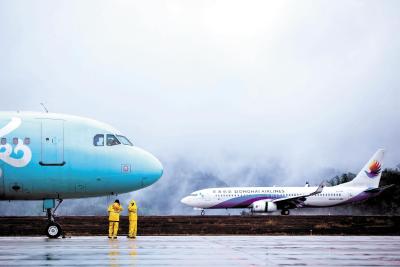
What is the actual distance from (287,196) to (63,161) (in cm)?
5790

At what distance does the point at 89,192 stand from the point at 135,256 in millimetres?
8567

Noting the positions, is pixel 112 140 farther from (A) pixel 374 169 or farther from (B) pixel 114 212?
(A) pixel 374 169

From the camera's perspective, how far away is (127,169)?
77.6ft

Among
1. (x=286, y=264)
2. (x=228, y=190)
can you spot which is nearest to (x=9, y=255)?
(x=286, y=264)

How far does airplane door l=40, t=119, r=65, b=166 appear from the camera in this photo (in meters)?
23.1

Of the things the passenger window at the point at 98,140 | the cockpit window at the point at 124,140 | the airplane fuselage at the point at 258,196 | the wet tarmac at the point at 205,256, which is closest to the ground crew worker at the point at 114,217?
the cockpit window at the point at 124,140

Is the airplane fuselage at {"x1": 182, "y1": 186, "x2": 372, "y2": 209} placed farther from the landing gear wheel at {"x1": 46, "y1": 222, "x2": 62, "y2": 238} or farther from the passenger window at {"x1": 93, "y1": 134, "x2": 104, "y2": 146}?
the passenger window at {"x1": 93, "y1": 134, "x2": 104, "y2": 146}

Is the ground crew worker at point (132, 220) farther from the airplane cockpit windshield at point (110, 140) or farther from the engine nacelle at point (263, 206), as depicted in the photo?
the engine nacelle at point (263, 206)

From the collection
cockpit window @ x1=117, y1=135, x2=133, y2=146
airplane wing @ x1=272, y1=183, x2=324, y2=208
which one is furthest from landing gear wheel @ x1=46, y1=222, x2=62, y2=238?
airplane wing @ x1=272, y1=183, x2=324, y2=208

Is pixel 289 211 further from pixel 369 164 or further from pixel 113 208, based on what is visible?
pixel 113 208

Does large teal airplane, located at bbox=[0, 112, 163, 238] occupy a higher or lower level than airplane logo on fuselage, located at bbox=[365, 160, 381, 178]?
lower

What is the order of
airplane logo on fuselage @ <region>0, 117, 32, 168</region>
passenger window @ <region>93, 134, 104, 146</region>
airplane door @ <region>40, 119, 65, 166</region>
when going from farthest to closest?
1. passenger window @ <region>93, 134, 104, 146</region>
2. airplane door @ <region>40, 119, 65, 166</region>
3. airplane logo on fuselage @ <region>0, 117, 32, 168</region>

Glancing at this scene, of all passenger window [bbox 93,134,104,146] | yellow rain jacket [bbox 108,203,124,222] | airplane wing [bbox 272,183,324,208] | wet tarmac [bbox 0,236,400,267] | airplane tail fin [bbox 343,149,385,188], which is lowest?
wet tarmac [bbox 0,236,400,267]

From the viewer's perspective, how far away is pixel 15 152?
74.9 ft
